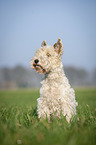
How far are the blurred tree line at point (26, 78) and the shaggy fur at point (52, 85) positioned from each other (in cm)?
9253

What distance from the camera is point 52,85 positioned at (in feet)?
16.1

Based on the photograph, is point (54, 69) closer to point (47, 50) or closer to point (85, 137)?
point (47, 50)

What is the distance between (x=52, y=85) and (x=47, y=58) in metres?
0.86

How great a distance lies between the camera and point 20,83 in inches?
4008

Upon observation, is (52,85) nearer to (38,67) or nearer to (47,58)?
(38,67)

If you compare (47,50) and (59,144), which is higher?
(47,50)

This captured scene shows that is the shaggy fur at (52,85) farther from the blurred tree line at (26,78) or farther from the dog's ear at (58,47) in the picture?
the blurred tree line at (26,78)

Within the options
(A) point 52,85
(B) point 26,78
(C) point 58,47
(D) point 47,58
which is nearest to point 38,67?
(D) point 47,58

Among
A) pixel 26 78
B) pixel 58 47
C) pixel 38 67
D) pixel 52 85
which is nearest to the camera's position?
pixel 38 67

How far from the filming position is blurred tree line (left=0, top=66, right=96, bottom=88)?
10144 cm

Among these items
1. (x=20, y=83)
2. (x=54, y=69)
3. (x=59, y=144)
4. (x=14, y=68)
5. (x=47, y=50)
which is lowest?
(x=59, y=144)

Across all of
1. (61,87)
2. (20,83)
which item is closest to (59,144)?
(61,87)

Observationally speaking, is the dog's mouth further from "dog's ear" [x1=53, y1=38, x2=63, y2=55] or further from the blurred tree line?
the blurred tree line

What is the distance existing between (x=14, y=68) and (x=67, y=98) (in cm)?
10279
